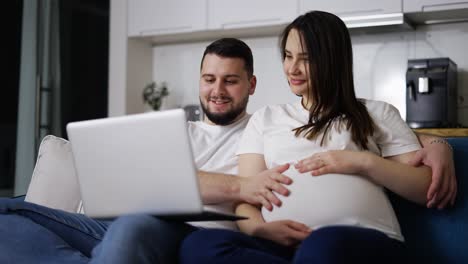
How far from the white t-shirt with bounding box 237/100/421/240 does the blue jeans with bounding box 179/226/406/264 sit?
0.08 metres

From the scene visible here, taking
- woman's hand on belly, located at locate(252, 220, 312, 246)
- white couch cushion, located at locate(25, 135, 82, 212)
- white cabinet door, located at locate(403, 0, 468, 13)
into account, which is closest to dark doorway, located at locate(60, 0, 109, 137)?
white couch cushion, located at locate(25, 135, 82, 212)

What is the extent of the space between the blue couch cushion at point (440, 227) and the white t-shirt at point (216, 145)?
1.76 feet

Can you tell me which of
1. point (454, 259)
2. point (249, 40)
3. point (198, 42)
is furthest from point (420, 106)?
point (454, 259)

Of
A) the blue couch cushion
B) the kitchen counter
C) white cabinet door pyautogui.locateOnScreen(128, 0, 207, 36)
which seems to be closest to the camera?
the blue couch cushion

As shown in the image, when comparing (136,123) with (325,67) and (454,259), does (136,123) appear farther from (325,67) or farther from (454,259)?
(454,259)

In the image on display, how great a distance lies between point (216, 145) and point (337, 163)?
0.54 meters

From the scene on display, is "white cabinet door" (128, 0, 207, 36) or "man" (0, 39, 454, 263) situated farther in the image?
"white cabinet door" (128, 0, 207, 36)

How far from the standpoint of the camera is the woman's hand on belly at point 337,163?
147 cm

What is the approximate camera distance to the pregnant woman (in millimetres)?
1318

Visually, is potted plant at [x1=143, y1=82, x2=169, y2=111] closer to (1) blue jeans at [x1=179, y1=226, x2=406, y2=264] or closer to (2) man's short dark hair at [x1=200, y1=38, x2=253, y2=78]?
(2) man's short dark hair at [x1=200, y1=38, x2=253, y2=78]

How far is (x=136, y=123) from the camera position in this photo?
4.39ft

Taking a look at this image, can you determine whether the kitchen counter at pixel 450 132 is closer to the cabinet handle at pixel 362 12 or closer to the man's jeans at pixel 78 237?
the cabinet handle at pixel 362 12

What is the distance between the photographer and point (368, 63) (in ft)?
12.6

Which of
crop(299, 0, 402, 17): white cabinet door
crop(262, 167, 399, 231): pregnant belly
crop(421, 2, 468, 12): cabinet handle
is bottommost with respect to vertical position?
crop(262, 167, 399, 231): pregnant belly
